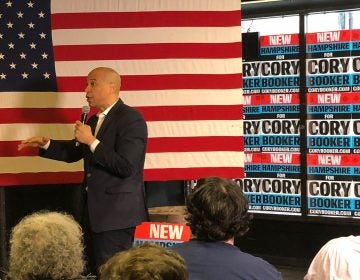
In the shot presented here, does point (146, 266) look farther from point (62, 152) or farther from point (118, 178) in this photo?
point (62, 152)

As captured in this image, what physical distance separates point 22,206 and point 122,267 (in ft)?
10.6

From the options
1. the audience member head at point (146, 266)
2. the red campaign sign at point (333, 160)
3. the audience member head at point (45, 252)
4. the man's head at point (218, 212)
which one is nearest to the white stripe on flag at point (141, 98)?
the red campaign sign at point (333, 160)

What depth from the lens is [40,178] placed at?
401 cm

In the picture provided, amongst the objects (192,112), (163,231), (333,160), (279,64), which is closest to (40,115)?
(192,112)

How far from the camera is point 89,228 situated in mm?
3352

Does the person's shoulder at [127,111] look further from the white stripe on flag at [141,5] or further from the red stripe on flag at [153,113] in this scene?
the white stripe on flag at [141,5]

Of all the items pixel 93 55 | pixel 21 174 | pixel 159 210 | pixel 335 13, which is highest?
pixel 335 13

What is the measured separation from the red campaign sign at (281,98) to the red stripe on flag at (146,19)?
1364 millimetres

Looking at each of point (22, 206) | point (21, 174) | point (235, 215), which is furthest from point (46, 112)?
point (235, 215)

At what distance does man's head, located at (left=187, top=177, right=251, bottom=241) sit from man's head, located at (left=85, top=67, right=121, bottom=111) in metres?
1.48

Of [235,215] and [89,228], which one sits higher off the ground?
[235,215]

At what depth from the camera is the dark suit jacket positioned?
322cm

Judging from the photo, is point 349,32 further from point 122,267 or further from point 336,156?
point 122,267

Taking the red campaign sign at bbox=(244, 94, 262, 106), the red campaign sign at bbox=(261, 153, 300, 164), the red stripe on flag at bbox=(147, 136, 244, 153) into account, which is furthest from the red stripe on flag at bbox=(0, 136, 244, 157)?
the red campaign sign at bbox=(244, 94, 262, 106)
